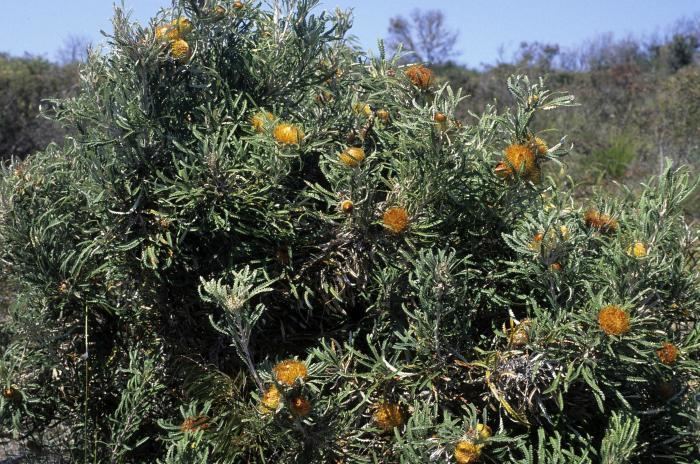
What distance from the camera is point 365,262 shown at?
7.72 feet

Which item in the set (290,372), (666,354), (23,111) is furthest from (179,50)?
(23,111)

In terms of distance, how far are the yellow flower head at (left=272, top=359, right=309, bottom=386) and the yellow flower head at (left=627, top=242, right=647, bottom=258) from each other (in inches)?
37.0

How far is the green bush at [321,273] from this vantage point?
2154 millimetres

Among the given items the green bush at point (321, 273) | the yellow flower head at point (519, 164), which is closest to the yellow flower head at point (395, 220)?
the green bush at point (321, 273)

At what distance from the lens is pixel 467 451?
2027mm

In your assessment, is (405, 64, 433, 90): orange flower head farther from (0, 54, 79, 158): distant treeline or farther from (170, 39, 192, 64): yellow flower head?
(0, 54, 79, 158): distant treeline

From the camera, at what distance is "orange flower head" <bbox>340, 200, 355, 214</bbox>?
2213mm

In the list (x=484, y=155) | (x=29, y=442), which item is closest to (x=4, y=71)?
(x=29, y=442)

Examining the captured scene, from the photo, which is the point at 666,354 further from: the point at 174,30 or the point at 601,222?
the point at 174,30

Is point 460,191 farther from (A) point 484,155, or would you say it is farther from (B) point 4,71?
(B) point 4,71

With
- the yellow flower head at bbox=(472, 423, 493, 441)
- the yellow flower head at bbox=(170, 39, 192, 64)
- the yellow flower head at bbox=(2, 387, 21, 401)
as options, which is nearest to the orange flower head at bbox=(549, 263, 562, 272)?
the yellow flower head at bbox=(472, 423, 493, 441)

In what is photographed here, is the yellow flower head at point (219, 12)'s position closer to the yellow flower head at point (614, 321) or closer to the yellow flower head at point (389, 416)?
the yellow flower head at point (389, 416)

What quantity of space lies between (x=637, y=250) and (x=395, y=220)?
664mm

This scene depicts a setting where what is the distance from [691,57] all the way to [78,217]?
A: 27.8 m
